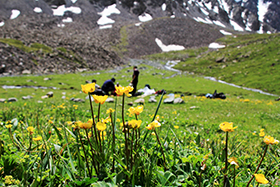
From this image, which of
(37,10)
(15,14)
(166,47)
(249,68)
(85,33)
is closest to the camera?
(249,68)

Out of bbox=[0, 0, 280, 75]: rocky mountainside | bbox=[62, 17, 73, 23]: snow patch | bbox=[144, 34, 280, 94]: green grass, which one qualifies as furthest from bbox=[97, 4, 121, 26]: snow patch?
bbox=[144, 34, 280, 94]: green grass

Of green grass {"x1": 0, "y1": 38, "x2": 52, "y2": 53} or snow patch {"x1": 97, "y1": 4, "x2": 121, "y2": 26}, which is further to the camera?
snow patch {"x1": 97, "y1": 4, "x2": 121, "y2": 26}

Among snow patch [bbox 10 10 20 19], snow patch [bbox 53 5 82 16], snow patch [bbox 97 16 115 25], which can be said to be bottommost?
snow patch [bbox 10 10 20 19]

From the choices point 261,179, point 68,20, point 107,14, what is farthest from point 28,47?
point 107,14

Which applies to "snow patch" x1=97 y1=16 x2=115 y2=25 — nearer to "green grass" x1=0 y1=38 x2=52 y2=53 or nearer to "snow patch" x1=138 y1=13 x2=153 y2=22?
"snow patch" x1=138 y1=13 x2=153 y2=22

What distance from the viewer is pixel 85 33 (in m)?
82.9

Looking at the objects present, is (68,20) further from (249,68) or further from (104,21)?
(249,68)

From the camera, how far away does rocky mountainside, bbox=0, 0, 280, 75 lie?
114ft

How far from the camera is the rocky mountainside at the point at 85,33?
114 feet

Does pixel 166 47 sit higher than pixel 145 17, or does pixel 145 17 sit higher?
pixel 145 17

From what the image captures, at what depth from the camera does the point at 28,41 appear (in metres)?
Answer: 40.6

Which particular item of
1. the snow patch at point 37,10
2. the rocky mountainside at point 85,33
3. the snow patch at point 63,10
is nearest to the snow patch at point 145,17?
the rocky mountainside at point 85,33

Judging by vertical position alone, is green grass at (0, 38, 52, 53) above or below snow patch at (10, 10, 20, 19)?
below

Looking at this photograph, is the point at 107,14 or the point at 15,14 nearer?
the point at 15,14
